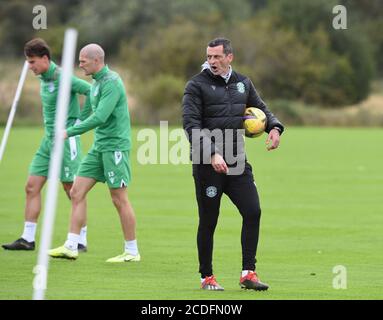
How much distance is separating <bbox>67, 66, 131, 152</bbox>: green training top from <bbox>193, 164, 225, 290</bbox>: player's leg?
2131mm

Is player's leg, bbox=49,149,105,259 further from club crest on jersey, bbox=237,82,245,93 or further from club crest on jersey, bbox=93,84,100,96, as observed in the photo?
club crest on jersey, bbox=237,82,245,93

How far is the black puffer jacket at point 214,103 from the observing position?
35.8 feet

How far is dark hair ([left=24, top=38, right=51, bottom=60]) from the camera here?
45.9 feet

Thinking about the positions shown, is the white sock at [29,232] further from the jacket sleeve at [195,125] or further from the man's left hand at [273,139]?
the man's left hand at [273,139]

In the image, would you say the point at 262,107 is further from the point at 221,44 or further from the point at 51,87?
the point at 51,87

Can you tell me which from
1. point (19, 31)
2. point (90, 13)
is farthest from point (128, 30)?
point (19, 31)

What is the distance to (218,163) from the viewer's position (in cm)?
1060

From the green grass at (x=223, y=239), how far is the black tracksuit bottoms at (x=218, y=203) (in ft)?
1.16

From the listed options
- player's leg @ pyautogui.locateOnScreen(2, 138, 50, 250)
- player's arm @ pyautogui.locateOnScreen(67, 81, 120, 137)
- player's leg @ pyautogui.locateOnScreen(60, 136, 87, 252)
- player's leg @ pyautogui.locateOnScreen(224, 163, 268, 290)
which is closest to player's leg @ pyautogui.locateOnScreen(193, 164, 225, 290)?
player's leg @ pyautogui.locateOnScreen(224, 163, 268, 290)

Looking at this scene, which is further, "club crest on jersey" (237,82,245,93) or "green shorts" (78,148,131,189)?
"green shorts" (78,148,131,189)

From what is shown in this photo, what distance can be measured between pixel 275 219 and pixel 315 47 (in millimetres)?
73478

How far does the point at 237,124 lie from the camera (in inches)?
436

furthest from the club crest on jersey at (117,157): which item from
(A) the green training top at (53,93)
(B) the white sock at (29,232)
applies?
(B) the white sock at (29,232)
